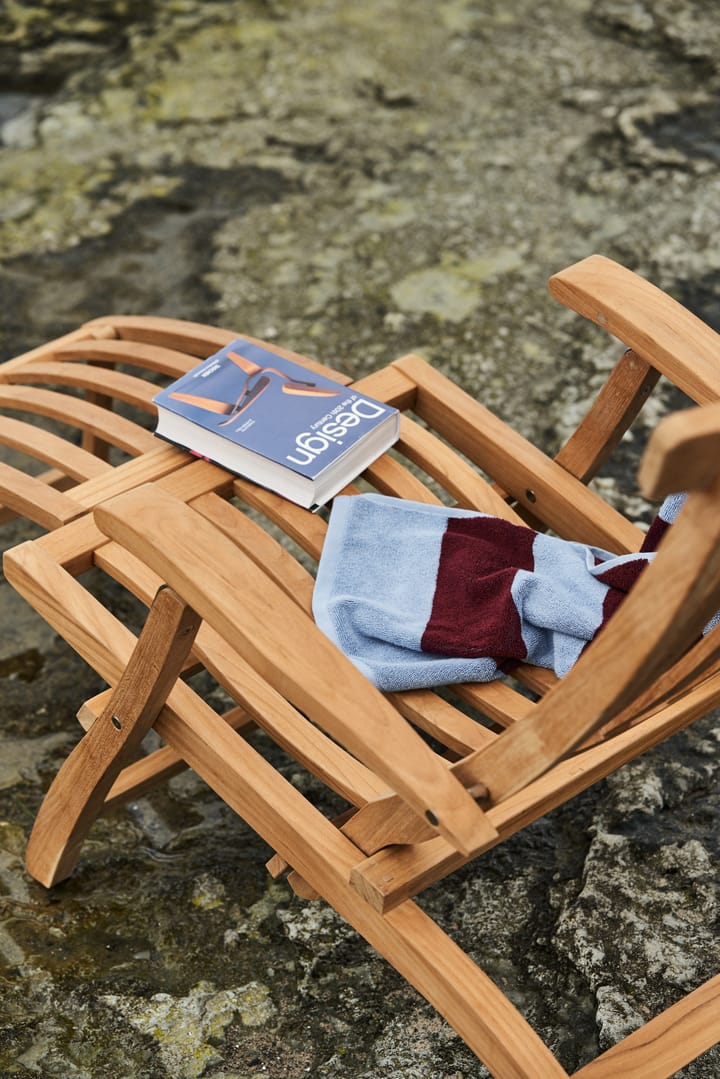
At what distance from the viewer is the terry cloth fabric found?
172 centimetres

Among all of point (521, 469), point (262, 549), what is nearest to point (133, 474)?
point (262, 549)

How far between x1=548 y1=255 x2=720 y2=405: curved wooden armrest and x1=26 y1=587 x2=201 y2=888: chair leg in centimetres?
77

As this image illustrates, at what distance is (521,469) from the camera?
2059 millimetres

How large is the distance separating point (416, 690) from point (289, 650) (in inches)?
16.5

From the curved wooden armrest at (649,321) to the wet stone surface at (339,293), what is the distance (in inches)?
29.5

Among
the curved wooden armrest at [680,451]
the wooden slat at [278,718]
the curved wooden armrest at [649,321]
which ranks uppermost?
the curved wooden armrest at [680,451]

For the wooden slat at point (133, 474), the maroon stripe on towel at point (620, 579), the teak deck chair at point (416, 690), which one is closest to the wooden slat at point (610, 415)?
the teak deck chair at point (416, 690)

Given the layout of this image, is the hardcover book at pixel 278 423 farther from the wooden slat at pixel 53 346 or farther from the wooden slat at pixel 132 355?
the wooden slat at pixel 53 346

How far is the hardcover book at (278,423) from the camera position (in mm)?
1929

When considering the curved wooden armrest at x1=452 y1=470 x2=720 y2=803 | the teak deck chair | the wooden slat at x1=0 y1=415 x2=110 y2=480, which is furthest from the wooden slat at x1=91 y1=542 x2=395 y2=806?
the curved wooden armrest at x1=452 y1=470 x2=720 y2=803

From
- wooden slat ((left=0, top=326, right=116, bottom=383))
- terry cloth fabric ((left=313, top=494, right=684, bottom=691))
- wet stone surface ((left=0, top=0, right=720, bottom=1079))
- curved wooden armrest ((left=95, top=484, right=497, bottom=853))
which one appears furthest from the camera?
wooden slat ((left=0, top=326, right=116, bottom=383))

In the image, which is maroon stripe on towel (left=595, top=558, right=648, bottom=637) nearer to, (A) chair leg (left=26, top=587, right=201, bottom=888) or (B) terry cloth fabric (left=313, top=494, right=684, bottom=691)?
(B) terry cloth fabric (left=313, top=494, right=684, bottom=691)

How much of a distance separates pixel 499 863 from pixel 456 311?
1.61 m

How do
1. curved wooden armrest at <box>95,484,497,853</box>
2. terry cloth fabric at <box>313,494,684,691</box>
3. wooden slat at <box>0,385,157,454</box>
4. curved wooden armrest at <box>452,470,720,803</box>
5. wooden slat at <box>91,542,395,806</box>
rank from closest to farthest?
curved wooden armrest at <box>452,470,720,803</box>
curved wooden armrest at <box>95,484,497,853</box>
wooden slat at <box>91,542,395,806</box>
terry cloth fabric at <box>313,494,684,691</box>
wooden slat at <box>0,385,157,454</box>
